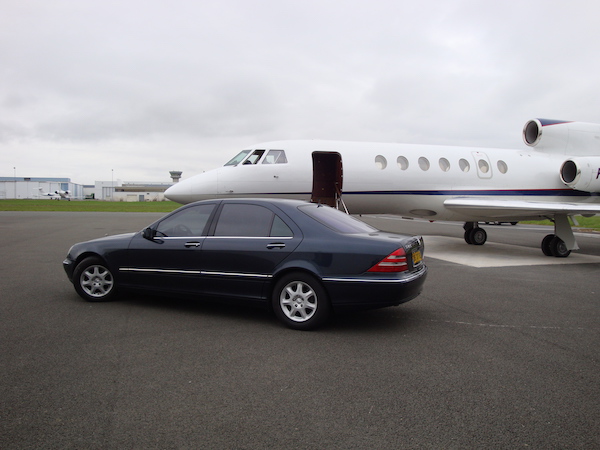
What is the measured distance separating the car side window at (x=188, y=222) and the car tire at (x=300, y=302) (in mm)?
1347

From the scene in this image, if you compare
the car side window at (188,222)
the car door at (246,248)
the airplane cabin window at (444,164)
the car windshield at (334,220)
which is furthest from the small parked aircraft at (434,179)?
the car door at (246,248)

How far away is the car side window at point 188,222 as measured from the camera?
5684 mm

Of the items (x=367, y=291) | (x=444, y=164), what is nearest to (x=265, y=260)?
(x=367, y=291)

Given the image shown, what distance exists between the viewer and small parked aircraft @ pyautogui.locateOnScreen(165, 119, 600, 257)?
12.0 meters

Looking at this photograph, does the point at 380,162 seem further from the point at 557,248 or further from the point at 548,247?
the point at 557,248

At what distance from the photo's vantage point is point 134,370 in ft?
12.3

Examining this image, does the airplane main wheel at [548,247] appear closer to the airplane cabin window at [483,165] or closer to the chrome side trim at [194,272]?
the airplane cabin window at [483,165]

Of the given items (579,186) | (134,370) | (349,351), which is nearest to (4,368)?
(134,370)

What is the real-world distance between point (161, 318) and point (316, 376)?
239 centimetres

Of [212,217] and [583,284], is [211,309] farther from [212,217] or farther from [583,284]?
[583,284]

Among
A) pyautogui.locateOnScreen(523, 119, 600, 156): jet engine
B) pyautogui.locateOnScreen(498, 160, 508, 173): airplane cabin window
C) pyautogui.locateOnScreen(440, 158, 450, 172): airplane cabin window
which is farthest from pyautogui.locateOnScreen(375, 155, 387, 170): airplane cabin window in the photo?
pyautogui.locateOnScreen(523, 119, 600, 156): jet engine

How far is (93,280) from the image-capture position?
6027mm

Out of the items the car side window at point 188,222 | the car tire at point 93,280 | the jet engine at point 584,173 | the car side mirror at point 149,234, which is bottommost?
the car tire at point 93,280

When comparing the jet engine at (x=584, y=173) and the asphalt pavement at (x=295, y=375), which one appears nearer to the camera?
the asphalt pavement at (x=295, y=375)
